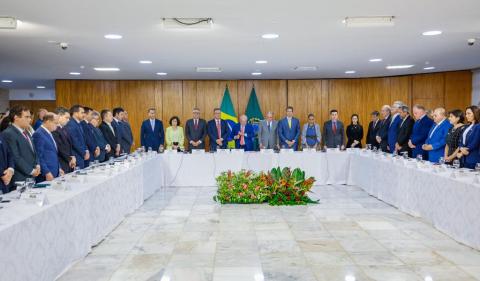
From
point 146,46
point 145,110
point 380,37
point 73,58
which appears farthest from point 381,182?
point 145,110

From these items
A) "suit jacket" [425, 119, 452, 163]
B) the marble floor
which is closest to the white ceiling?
"suit jacket" [425, 119, 452, 163]

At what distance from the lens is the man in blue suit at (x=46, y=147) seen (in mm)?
5773

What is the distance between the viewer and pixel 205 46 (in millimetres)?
7758

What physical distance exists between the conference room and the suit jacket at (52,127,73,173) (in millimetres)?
19

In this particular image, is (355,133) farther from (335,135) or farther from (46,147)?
(46,147)

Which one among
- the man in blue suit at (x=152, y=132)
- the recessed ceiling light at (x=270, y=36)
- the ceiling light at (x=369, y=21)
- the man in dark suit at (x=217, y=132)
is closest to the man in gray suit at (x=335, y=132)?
the man in dark suit at (x=217, y=132)

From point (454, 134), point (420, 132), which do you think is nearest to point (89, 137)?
point (420, 132)

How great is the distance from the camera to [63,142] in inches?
257

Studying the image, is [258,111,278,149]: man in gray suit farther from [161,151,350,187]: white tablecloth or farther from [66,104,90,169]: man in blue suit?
[66,104,90,169]: man in blue suit

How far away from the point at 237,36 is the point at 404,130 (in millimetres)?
3368

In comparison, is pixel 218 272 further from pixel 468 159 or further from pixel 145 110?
pixel 145 110

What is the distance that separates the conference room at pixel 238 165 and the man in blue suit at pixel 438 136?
0.07ft

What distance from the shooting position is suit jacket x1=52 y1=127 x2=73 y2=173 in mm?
6415

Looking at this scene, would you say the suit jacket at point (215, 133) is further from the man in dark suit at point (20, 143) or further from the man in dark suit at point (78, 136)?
the man in dark suit at point (20, 143)
